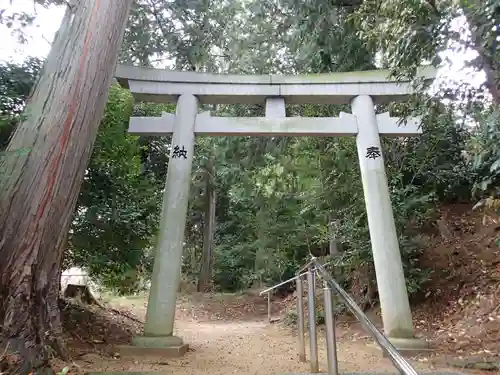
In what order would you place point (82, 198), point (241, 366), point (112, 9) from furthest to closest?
point (82, 198), point (241, 366), point (112, 9)

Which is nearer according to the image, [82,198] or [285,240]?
[82,198]

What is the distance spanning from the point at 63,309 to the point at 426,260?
5.61 m

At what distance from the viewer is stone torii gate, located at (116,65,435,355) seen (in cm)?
511

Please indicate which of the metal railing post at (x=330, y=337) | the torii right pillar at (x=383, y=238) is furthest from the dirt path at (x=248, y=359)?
the metal railing post at (x=330, y=337)

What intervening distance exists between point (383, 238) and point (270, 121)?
211 cm

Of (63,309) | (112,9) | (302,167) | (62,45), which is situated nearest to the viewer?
(62,45)

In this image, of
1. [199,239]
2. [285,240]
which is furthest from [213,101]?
[199,239]

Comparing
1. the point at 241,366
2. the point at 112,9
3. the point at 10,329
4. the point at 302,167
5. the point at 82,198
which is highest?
the point at 302,167

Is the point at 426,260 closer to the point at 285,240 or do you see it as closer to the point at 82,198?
the point at 285,240

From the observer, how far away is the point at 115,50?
3910mm

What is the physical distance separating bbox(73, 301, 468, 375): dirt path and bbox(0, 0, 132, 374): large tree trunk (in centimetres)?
95

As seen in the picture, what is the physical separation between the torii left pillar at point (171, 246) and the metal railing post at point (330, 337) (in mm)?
2508

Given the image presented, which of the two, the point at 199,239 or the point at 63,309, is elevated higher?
the point at 199,239

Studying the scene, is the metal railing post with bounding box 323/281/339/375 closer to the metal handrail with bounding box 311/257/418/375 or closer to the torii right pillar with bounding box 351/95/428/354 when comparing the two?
the metal handrail with bounding box 311/257/418/375
